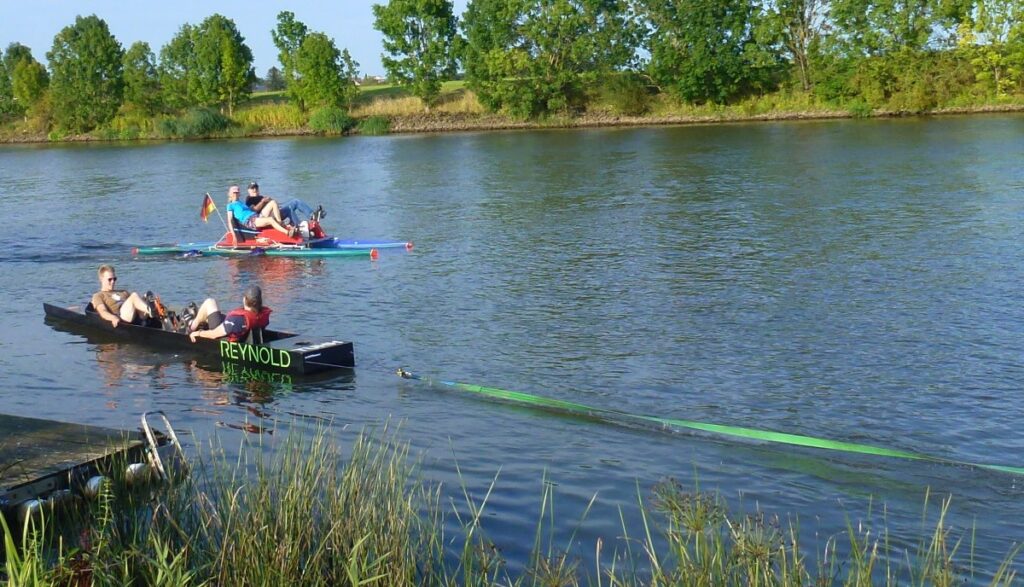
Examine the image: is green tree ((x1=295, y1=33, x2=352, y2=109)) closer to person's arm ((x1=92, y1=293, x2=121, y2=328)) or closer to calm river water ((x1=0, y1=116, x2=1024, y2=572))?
calm river water ((x1=0, y1=116, x2=1024, y2=572))

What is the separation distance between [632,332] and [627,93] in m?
57.1

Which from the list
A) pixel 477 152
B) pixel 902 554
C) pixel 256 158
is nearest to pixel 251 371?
pixel 902 554

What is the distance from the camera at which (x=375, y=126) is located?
75.2 metres

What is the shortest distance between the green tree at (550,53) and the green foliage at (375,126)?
685 centimetres

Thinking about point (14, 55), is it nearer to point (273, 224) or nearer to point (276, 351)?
point (273, 224)

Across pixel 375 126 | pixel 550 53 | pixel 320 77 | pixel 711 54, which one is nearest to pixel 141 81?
pixel 320 77

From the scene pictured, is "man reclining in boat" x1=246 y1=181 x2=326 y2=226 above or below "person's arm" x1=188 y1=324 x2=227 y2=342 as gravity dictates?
above

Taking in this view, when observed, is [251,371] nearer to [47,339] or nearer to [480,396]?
[480,396]

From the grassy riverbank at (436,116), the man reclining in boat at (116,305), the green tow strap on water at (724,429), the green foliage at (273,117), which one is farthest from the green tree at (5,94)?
the green tow strap on water at (724,429)

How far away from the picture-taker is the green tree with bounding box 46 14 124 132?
87688 millimetres

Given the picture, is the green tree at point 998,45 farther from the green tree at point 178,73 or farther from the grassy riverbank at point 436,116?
the green tree at point 178,73

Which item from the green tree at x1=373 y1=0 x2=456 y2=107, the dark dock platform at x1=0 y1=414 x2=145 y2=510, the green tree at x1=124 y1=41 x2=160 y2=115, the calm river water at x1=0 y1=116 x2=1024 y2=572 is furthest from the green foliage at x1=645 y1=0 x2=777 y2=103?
the dark dock platform at x1=0 y1=414 x2=145 y2=510

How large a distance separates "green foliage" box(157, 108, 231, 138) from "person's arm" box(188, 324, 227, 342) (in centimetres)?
6792

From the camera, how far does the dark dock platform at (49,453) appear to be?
882 cm
